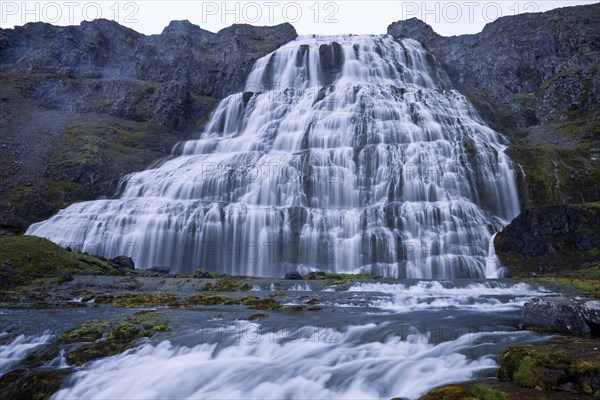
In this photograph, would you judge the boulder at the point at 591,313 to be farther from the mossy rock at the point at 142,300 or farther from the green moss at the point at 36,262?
the green moss at the point at 36,262

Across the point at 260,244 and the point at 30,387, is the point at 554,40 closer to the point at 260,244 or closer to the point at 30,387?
the point at 260,244

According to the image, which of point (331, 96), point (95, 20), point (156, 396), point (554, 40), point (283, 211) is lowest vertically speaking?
point (156, 396)

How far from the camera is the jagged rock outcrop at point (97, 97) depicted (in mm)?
37969

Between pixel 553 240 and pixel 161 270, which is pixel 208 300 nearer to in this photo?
pixel 161 270

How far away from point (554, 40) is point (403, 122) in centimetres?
3970

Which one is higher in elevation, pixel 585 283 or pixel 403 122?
pixel 403 122

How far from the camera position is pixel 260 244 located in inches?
1088

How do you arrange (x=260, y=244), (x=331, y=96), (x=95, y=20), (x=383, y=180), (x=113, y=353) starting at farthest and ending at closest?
1. (x=95, y=20)
2. (x=331, y=96)
3. (x=383, y=180)
4. (x=260, y=244)
5. (x=113, y=353)

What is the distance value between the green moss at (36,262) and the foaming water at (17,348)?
402 inches

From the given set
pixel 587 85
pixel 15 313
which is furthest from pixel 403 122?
pixel 15 313

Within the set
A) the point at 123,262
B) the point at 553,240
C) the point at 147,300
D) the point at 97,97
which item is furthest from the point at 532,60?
the point at 147,300

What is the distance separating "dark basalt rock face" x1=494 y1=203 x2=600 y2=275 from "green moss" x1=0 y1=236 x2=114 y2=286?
2335cm

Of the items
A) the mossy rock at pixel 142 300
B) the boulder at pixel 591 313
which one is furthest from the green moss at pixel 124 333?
the boulder at pixel 591 313

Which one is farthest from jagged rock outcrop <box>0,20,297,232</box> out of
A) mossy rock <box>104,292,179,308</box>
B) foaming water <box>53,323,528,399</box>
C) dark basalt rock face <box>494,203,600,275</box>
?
dark basalt rock face <box>494,203,600,275</box>
